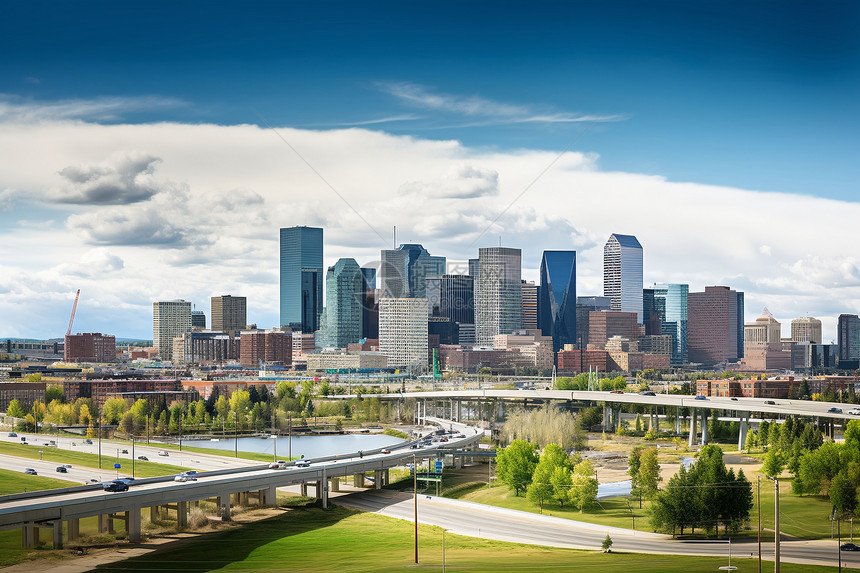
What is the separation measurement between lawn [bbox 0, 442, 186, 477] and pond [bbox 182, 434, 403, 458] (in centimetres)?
1390

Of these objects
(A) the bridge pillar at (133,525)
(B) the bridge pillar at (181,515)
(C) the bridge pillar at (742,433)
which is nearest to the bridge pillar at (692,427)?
(C) the bridge pillar at (742,433)

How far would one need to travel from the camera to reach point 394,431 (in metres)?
104

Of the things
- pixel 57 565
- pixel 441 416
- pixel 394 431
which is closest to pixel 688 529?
pixel 57 565

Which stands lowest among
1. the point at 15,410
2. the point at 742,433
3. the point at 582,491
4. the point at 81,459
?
the point at 15,410

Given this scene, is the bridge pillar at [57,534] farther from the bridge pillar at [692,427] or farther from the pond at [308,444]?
the bridge pillar at [692,427]

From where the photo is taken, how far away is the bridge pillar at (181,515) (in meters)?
44.0

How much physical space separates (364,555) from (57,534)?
11772 mm

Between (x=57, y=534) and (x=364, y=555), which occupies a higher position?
(x=57, y=534)

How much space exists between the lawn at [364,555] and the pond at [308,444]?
34.6m

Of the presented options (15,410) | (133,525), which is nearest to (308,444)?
(15,410)

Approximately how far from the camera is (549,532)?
44.1m

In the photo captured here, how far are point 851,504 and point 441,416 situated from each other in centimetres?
8384

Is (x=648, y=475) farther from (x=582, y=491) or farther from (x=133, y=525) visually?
(x=133, y=525)

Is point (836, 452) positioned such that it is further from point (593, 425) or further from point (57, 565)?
point (593, 425)
